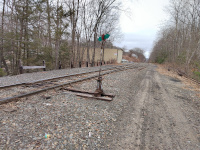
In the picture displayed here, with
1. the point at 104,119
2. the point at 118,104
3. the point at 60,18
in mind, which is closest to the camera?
the point at 104,119

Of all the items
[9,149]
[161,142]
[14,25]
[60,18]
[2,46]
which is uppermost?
[60,18]

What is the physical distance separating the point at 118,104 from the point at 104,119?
131cm

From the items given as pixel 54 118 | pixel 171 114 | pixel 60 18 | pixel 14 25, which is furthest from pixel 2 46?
pixel 171 114

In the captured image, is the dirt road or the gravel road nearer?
the gravel road

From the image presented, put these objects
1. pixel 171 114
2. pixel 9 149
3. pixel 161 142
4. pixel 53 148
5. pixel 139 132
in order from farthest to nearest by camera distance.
→ pixel 171 114 → pixel 139 132 → pixel 161 142 → pixel 53 148 → pixel 9 149

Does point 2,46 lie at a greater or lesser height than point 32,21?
lesser

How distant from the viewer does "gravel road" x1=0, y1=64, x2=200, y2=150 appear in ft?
8.10

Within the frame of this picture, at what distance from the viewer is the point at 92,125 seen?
3100 millimetres

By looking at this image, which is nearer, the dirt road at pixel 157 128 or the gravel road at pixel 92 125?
the gravel road at pixel 92 125

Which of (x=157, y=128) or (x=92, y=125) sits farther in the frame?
(x=157, y=128)

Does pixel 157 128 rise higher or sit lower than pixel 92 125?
lower

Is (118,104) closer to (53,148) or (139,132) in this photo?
(139,132)

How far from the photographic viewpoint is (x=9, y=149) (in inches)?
83.1

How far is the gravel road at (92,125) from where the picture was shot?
2.47m
